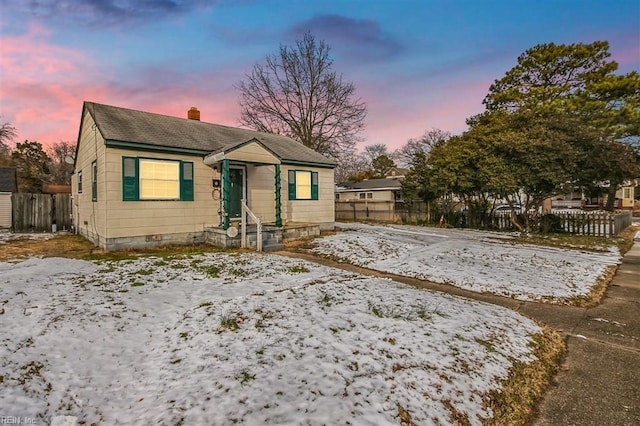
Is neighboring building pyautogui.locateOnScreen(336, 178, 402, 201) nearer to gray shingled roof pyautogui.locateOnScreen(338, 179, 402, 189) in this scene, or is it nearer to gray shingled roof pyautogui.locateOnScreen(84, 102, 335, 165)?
gray shingled roof pyautogui.locateOnScreen(338, 179, 402, 189)

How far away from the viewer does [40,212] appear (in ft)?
44.2

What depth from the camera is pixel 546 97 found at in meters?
23.1

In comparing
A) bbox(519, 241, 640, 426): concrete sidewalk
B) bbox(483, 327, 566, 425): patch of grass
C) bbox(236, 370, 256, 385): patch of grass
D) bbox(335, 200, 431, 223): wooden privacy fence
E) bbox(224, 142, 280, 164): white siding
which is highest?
bbox(224, 142, 280, 164): white siding

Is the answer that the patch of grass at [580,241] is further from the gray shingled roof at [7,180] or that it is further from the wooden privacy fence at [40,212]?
the gray shingled roof at [7,180]

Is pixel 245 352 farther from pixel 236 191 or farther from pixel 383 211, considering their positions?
pixel 383 211

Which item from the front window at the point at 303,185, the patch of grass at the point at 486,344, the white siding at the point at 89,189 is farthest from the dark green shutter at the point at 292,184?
the patch of grass at the point at 486,344

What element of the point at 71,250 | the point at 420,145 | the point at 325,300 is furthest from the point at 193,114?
the point at 420,145

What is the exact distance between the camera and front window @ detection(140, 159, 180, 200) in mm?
9387

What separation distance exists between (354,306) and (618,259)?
380 inches

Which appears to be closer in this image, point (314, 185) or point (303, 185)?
point (303, 185)

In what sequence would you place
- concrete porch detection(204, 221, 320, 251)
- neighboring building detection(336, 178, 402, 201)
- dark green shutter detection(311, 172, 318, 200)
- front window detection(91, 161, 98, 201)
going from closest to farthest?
concrete porch detection(204, 221, 320, 251)
front window detection(91, 161, 98, 201)
dark green shutter detection(311, 172, 318, 200)
neighboring building detection(336, 178, 402, 201)

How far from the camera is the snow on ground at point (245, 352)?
238cm

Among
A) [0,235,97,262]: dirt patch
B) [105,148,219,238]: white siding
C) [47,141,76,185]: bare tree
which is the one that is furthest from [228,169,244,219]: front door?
[47,141,76,185]: bare tree

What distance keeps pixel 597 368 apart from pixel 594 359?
0.81 feet
